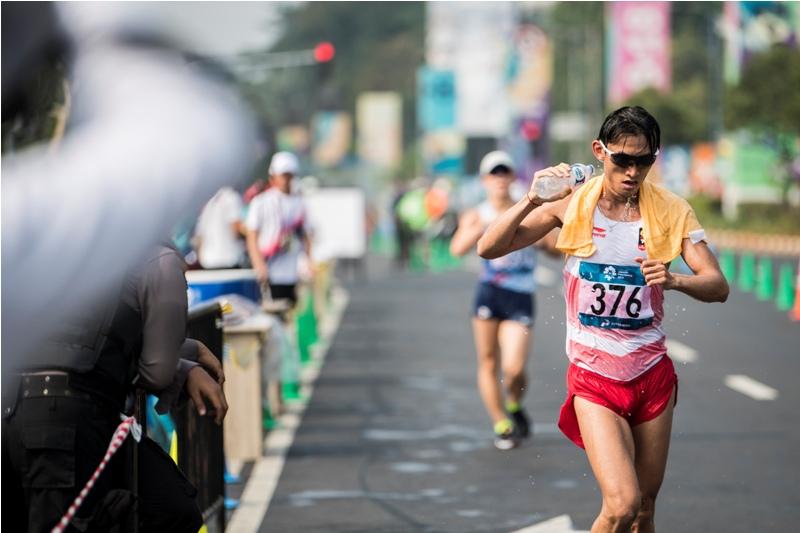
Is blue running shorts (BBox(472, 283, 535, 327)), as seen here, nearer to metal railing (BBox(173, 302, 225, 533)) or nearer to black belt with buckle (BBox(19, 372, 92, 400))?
metal railing (BBox(173, 302, 225, 533))

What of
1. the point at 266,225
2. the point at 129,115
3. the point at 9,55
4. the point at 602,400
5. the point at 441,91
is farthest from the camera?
the point at 441,91

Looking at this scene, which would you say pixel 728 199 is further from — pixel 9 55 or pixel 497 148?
pixel 9 55

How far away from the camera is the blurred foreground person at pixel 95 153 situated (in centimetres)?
238

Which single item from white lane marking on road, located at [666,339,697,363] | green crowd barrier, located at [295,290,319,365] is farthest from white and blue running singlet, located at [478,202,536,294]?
green crowd barrier, located at [295,290,319,365]

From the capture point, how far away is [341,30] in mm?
152875

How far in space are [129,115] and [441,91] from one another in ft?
256

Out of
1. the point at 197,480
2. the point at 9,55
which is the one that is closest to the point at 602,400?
the point at 197,480

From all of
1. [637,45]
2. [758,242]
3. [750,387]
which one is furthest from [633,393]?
A: [637,45]

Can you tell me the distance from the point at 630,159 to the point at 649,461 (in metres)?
1.07

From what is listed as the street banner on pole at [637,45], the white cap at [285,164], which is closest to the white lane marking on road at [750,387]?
the white cap at [285,164]

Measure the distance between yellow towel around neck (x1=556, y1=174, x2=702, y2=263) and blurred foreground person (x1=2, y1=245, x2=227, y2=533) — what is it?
180 cm

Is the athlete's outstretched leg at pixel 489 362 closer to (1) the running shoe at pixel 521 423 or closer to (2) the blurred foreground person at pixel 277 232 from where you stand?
(1) the running shoe at pixel 521 423

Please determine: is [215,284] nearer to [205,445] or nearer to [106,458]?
[205,445]

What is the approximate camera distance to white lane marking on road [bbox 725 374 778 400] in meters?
13.7
